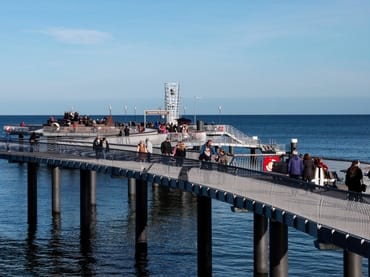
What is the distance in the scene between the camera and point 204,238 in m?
30.5

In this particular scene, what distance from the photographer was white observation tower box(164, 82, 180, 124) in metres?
94.6

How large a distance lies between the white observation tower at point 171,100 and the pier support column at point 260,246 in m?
65.6

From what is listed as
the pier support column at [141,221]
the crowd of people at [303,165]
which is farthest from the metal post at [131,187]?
the pier support column at [141,221]

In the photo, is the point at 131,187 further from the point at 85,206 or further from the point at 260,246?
the point at 260,246

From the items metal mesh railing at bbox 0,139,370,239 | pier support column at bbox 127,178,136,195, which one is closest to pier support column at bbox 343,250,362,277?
metal mesh railing at bbox 0,139,370,239

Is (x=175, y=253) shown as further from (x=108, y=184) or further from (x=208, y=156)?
(x=108, y=184)

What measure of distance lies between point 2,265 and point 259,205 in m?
13.8

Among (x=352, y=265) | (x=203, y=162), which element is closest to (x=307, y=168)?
(x=352, y=265)

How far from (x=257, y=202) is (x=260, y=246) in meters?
5.19

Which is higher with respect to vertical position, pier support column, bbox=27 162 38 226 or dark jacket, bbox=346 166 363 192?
dark jacket, bbox=346 166 363 192

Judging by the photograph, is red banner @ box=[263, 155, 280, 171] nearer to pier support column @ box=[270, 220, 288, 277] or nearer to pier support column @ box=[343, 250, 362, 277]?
pier support column @ box=[270, 220, 288, 277]

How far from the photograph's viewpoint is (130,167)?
3394 centimetres

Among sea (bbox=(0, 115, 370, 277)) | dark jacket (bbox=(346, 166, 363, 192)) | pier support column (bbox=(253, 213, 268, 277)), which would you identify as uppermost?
dark jacket (bbox=(346, 166, 363, 192))

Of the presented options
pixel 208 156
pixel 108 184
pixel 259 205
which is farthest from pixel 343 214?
pixel 108 184
